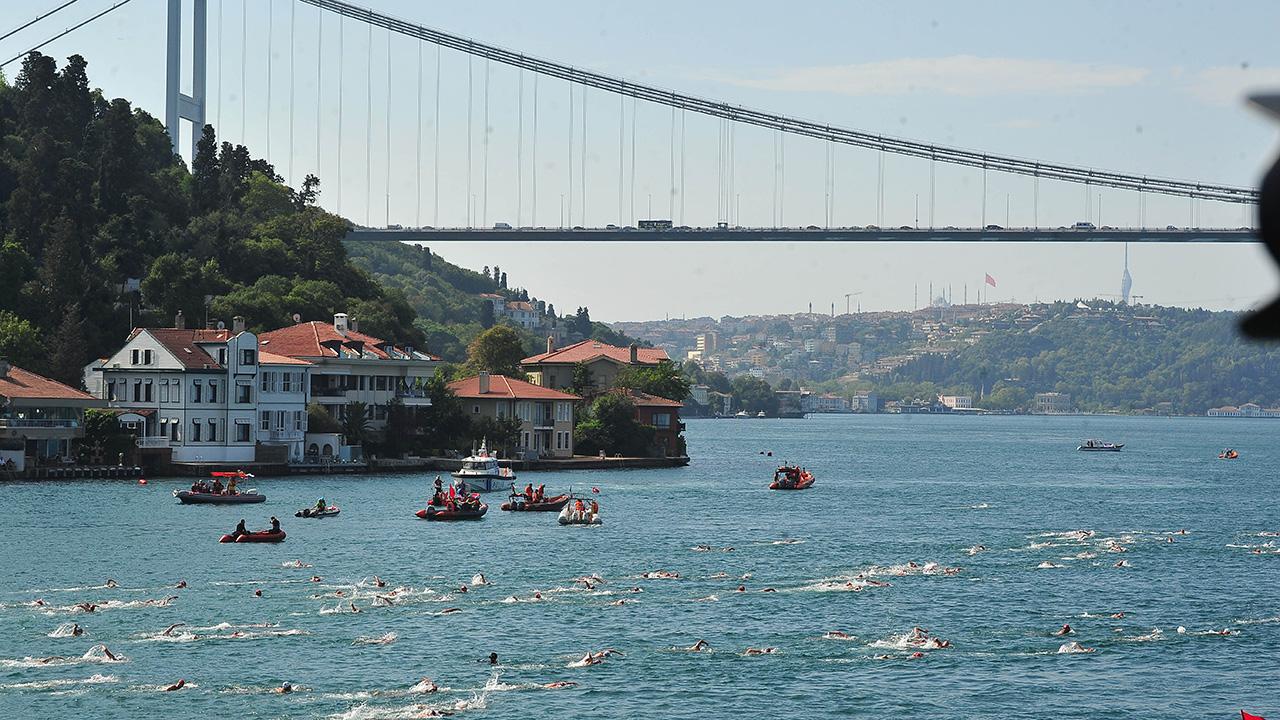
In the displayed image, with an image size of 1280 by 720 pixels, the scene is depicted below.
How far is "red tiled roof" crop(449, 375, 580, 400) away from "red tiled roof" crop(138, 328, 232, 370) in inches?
916

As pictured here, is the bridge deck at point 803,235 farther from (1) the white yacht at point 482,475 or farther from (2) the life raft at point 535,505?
(2) the life raft at point 535,505

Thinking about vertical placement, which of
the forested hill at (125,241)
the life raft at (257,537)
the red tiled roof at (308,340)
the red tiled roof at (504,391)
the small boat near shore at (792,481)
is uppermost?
the forested hill at (125,241)

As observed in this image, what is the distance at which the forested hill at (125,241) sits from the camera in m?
120

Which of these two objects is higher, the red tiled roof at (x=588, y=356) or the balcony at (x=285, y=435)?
the red tiled roof at (x=588, y=356)

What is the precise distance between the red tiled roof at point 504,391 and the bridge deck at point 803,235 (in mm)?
49483

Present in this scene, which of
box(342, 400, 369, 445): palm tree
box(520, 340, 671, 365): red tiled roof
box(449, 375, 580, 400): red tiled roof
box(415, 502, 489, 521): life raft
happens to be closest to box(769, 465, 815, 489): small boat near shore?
box(449, 375, 580, 400): red tiled roof

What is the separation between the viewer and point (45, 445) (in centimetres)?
10238

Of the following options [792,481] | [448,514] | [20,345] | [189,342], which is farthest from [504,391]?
[448,514]

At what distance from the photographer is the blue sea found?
37.6 metres

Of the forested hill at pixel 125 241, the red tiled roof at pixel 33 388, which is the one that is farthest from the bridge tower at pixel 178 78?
the red tiled roof at pixel 33 388

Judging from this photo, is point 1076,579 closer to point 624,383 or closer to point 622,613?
point 622,613

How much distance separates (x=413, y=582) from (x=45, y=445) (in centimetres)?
5316

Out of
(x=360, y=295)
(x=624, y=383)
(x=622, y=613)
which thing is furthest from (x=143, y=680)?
(x=360, y=295)

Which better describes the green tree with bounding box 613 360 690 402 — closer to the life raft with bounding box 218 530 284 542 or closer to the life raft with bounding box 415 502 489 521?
the life raft with bounding box 415 502 489 521
